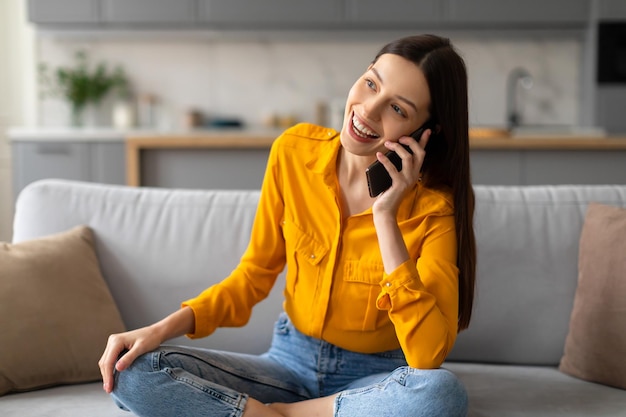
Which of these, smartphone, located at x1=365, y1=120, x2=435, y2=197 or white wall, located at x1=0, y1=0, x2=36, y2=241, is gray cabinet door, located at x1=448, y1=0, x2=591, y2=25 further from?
smartphone, located at x1=365, y1=120, x2=435, y2=197

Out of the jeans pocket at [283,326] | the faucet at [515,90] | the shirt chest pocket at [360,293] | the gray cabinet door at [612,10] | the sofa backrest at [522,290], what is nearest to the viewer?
the shirt chest pocket at [360,293]

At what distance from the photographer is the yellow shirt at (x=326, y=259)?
1.58 m

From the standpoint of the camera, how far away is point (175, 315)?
158 centimetres

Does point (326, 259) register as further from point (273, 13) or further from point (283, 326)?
point (273, 13)

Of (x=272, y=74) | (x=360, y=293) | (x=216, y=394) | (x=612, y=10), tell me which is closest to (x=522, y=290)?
(x=360, y=293)

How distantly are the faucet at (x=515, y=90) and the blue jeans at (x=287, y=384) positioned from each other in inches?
137

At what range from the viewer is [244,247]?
2.04 m

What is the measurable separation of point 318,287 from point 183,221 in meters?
0.56

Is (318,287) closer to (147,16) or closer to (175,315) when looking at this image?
(175,315)

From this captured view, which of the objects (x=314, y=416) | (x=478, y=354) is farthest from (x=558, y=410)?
(x=314, y=416)

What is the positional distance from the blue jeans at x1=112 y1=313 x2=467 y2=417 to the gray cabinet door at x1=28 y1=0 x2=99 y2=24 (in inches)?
139

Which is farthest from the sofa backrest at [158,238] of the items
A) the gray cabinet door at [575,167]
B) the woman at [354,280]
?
the gray cabinet door at [575,167]

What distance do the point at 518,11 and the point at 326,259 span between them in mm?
3386

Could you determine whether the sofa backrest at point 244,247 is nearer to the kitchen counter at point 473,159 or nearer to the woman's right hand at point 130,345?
the woman's right hand at point 130,345
